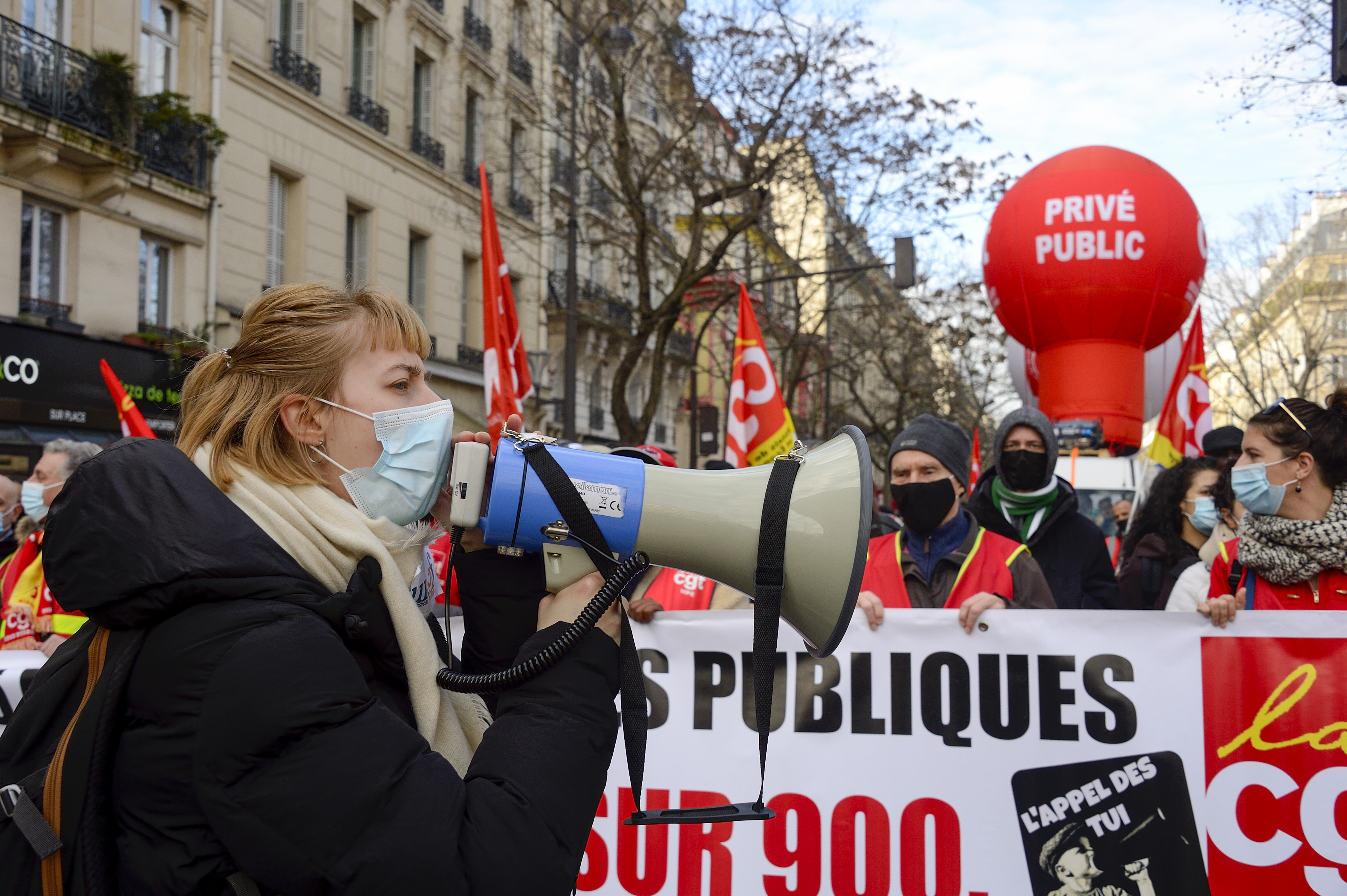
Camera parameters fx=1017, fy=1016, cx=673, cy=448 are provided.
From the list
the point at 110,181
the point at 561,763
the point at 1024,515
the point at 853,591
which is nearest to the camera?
the point at 561,763

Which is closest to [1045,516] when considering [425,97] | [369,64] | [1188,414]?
[1188,414]

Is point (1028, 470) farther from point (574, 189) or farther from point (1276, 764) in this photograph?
point (574, 189)

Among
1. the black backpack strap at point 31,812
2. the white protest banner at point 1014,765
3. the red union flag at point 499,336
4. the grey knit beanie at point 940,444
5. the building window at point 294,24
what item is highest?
the building window at point 294,24

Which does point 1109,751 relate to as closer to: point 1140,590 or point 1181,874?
point 1181,874

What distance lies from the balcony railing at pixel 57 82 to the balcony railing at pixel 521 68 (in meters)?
9.91

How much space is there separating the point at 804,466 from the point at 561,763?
0.54 metres

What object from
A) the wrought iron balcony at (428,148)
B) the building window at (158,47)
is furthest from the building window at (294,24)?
the wrought iron balcony at (428,148)

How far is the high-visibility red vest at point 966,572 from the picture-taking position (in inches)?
132

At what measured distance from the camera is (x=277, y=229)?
16.7 m

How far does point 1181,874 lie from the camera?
108 inches

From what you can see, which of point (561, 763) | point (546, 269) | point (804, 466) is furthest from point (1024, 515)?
point (546, 269)

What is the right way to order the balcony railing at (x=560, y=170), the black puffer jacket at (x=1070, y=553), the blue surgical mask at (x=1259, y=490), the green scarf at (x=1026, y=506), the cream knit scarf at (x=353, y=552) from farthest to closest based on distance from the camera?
the balcony railing at (x=560, y=170) < the green scarf at (x=1026, y=506) < the black puffer jacket at (x=1070, y=553) < the blue surgical mask at (x=1259, y=490) < the cream knit scarf at (x=353, y=552)

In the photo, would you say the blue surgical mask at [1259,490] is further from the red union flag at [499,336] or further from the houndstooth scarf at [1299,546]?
the red union flag at [499,336]

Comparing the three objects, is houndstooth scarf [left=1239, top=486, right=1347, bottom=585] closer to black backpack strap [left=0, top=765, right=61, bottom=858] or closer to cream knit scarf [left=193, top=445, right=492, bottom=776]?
cream knit scarf [left=193, top=445, right=492, bottom=776]
